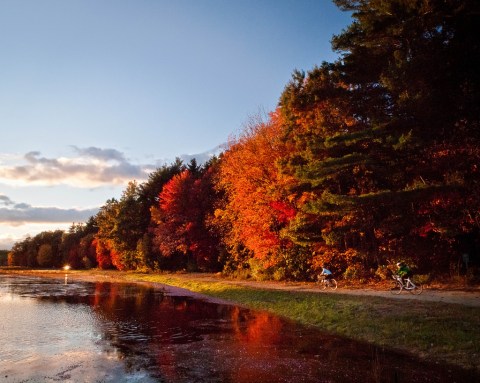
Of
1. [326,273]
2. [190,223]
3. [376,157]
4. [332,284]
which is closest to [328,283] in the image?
[326,273]

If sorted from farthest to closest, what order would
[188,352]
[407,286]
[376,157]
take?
[376,157] → [407,286] → [188,352]

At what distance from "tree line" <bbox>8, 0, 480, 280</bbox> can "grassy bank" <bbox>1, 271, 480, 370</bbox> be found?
18.6 ft

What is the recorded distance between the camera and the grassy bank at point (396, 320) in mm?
12352

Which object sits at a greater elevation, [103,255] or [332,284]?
[103,255]

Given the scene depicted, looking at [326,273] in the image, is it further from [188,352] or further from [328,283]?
[188,352]

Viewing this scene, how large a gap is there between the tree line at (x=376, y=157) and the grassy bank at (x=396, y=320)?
5677 millimetres

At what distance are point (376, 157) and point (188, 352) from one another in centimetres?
1663

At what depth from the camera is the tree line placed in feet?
73.6

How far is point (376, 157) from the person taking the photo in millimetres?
24234

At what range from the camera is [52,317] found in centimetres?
2114

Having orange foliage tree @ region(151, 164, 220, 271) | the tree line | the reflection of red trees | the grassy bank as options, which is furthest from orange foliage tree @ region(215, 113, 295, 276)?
the reflection of red trees

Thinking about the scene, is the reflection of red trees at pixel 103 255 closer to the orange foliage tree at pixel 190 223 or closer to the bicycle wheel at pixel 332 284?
the orange foliage tree at pixel 190 223

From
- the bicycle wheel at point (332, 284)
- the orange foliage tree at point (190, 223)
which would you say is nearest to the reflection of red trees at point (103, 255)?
the orange foliage tree at point (190, 223)

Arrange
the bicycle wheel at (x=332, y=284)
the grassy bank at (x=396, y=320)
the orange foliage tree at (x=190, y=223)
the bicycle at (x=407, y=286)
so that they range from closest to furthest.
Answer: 1. the grassy bank at (x=396, y=320)
2. the bicycle at (x=407, y=286)
3. the bicycle wheel at (x=332, y=284)
4. the orange foliage tree at (x=190, y=223)
